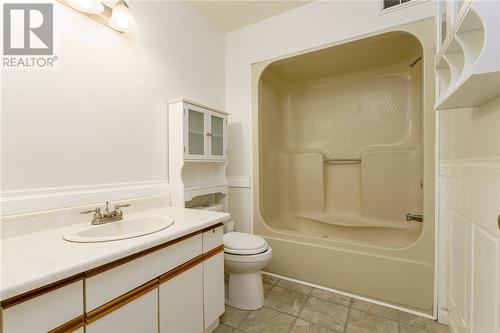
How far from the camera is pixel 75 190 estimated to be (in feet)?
4.21

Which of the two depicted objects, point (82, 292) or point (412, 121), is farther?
point (412, 121)

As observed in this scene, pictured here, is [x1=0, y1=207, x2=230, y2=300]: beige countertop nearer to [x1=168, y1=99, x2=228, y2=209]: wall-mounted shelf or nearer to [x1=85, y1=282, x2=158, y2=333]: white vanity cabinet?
[x1=85, y1=282, x2=158, y2=333]: white vanity cabinet

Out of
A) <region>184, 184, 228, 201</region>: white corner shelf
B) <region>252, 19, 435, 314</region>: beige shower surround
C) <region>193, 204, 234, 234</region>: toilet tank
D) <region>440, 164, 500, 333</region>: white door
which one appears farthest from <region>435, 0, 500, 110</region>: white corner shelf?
<region>193, 204, 234, 234</region>: toilet tank

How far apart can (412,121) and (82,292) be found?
2.87 meters

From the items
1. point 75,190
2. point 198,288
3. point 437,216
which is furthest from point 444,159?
point 75,190

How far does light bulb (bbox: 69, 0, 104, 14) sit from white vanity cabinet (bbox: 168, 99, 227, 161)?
27.5 inches

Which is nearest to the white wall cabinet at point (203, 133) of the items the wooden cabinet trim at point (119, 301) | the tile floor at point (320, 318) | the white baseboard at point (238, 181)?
the white baseboard at point (238, 181)

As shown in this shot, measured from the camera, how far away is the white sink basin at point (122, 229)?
1011 mm

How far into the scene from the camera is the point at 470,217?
A: 1.11 metres

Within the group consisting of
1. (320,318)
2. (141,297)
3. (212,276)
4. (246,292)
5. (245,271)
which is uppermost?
(141,297)

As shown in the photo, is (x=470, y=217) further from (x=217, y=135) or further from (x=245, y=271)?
(x=217, y=135)

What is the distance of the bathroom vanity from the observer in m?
0.69

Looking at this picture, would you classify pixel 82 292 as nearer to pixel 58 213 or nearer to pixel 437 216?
pixel 58 213

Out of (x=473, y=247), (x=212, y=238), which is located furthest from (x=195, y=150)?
(x=473, y=247)
